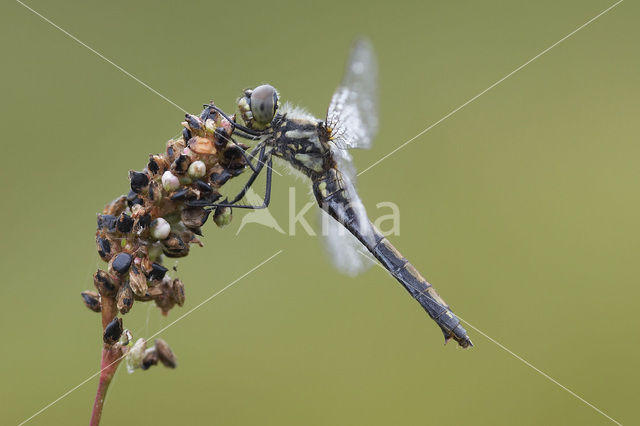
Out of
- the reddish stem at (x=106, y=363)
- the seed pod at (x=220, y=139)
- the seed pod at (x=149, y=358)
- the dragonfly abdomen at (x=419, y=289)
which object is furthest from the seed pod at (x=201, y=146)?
the dragonfly abdomen at (x=419, y=289)

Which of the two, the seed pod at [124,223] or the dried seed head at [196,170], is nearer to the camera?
the seed pod at [124,223]

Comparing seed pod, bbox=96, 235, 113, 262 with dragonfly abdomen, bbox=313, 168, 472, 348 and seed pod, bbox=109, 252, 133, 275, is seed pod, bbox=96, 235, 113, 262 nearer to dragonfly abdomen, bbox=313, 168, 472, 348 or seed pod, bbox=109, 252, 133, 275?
seed pod, bbox=109, 252, 133, 275

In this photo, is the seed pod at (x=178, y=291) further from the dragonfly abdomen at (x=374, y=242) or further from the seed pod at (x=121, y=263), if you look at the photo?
the dragonfly abdomen at (x=374, y=242)

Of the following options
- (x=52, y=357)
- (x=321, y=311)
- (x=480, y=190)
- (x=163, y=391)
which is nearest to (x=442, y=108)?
(x=480, y=190)

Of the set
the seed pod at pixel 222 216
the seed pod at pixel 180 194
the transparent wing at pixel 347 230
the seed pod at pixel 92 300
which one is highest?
the transparent wing at pixel 347 230

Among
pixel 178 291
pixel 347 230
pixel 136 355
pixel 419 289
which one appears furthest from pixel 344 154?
pixel 136 355

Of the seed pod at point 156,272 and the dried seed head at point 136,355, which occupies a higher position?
the seed pod at point 156,272

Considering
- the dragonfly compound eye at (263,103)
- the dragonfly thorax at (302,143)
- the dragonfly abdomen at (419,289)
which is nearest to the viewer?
the dragonfly compound eye at (263,103)
